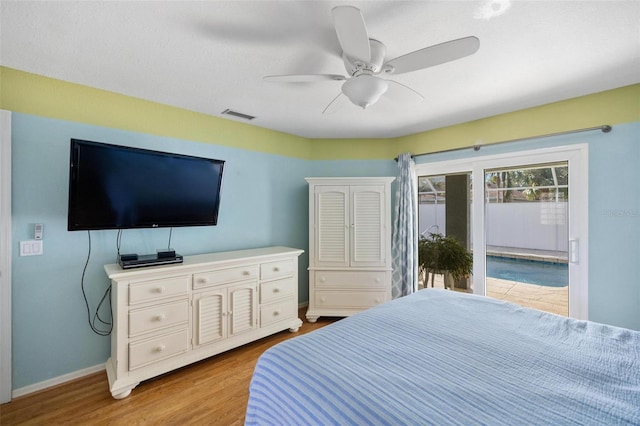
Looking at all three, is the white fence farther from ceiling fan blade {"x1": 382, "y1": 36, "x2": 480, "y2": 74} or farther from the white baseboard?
the white baseboard

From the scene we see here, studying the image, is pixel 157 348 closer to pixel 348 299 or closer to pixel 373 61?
pixel 348 299

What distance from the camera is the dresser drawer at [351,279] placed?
130 inches

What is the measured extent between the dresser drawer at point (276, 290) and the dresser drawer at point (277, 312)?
7cm

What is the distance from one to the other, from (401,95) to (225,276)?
7.31 feet

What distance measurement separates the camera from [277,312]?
9.64ft

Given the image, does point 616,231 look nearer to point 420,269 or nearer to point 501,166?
point 501,166

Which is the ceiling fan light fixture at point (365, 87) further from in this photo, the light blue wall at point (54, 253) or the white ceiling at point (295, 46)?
the light blue wall at point (54, 253)

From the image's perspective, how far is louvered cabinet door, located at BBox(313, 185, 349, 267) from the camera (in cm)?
336

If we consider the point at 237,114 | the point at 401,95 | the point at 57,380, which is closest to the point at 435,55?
the point at 401,95

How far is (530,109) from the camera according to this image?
2711 millimetres

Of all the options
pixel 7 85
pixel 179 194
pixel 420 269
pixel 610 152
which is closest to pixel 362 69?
pixel 179 194

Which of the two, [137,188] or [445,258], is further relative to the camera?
[445,258]

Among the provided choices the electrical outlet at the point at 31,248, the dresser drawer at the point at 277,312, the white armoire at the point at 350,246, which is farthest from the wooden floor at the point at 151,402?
the white armoire at the point at 350,246

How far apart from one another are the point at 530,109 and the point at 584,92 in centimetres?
40
